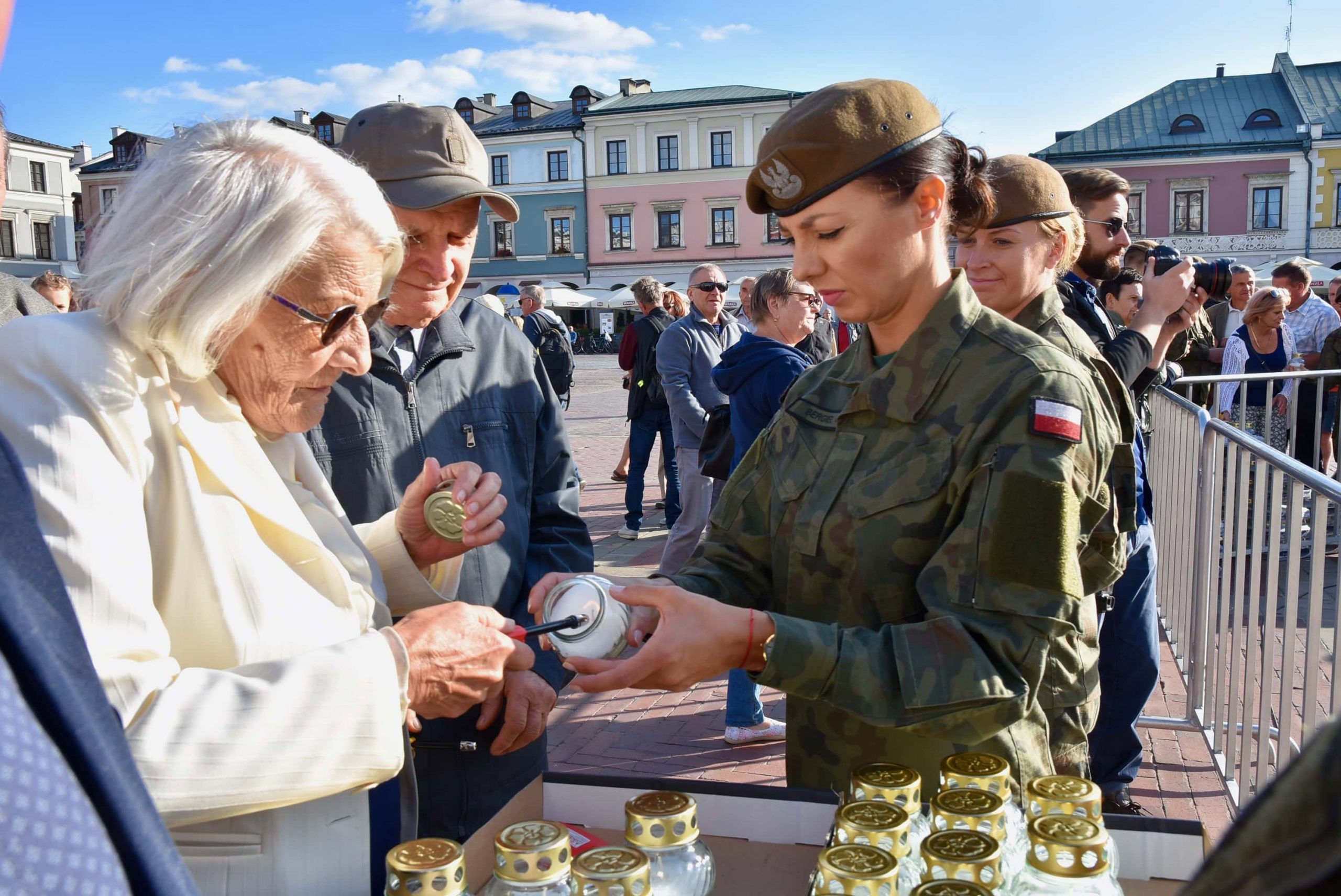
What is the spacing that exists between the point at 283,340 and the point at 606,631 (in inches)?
29.3

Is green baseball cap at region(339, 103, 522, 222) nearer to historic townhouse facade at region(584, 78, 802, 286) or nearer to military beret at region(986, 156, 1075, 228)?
military beret at region(986, 156, 1075, 228)

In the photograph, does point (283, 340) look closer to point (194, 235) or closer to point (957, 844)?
point (194, 235)

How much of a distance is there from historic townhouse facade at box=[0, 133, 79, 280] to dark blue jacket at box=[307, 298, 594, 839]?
5813 cm

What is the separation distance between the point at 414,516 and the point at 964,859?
1412mm

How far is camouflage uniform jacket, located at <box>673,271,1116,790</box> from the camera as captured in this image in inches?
60.9

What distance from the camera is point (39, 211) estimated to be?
178 feet

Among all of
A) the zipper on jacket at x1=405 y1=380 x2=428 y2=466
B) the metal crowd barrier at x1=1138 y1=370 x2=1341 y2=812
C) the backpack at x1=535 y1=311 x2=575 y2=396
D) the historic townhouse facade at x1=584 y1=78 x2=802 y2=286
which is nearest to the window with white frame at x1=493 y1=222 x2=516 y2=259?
the historic townhouse facade at x1=584 y1=78 x2=802 y2=286

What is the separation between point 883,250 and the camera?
183 cm

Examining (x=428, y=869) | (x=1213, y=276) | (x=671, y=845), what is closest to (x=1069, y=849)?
(x=671, y=845)

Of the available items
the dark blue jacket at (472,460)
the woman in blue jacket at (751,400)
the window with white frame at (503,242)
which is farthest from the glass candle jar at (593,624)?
the window with white frame at (503,242)

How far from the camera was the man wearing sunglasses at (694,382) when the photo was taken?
670 centimetres

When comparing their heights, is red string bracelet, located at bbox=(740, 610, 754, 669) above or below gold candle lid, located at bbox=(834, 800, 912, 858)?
above

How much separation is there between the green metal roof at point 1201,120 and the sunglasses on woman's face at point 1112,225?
130 ft

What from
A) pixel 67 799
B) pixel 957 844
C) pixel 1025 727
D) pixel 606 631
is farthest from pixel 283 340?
pixel 1025 727
